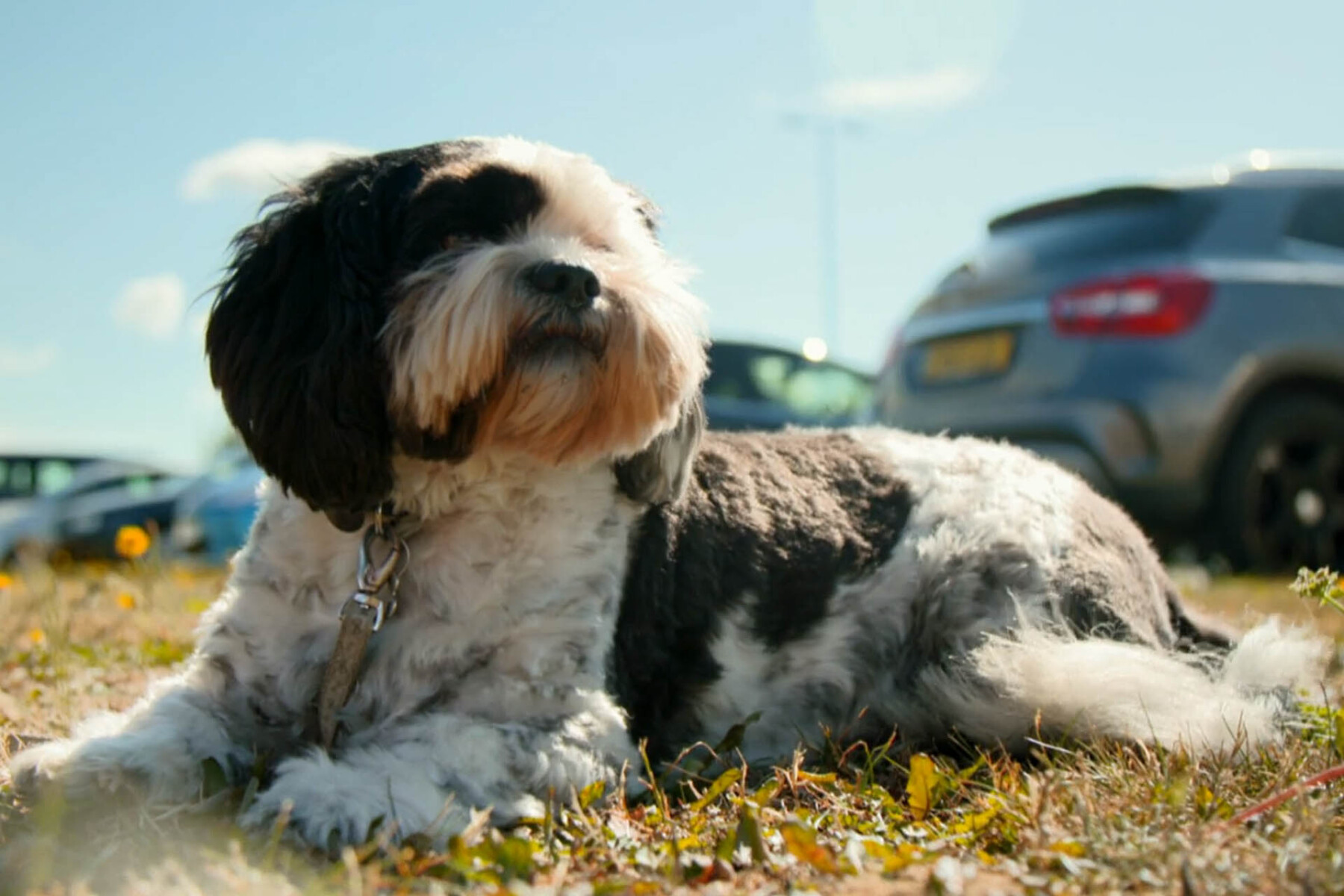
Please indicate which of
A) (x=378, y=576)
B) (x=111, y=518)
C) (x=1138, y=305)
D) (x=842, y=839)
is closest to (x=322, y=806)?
(x=378, y=576)

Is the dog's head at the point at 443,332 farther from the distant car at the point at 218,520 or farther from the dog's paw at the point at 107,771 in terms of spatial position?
the distant car at the point at 218,520

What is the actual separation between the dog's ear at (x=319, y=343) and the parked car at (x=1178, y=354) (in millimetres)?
4707

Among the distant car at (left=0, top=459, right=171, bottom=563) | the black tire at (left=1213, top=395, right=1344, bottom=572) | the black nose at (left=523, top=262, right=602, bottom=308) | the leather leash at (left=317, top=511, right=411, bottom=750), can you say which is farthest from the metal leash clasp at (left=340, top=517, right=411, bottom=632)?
the distant car at (left=0, top=459, right=171, bottom=563)

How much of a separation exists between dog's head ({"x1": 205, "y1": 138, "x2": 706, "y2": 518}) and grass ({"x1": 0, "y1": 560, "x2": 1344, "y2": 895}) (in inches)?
30.7

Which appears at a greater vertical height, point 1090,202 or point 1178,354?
point 1090,202

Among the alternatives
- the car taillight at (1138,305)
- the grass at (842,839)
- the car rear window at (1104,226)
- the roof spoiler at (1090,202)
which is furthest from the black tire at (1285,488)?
the grass at (842,839)

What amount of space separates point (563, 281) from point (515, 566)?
0.64 metres

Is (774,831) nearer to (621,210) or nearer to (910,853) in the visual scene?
(910,853)

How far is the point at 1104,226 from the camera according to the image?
7.07 meters

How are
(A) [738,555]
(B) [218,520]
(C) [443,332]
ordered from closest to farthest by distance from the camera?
(C) [443,332], (A) [738,555], (B) [218,520]

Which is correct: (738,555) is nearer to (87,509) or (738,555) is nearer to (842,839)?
(842,839)

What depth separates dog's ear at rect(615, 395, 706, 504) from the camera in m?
3.05

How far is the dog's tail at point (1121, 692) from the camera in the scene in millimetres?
2939

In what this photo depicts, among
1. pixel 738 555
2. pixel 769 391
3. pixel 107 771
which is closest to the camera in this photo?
pixel 107 771
